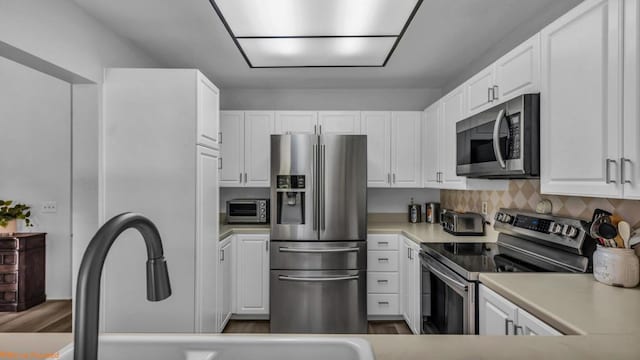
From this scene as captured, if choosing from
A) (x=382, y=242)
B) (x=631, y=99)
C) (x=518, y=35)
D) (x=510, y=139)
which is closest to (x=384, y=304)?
(x=382, y=242)

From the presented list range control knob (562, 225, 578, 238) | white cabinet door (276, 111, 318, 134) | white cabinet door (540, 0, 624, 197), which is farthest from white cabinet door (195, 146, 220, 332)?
range control knob (562, 225, 578, 238)

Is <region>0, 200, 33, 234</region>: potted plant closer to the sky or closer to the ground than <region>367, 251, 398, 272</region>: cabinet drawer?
closer to the sky

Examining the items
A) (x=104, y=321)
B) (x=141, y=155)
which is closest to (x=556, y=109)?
(x=141, y=155)

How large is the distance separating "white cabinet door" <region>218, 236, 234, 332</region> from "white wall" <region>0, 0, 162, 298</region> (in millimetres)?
1062

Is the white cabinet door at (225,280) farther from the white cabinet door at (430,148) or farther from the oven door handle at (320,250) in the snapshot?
the white cabinet door at (430,148)

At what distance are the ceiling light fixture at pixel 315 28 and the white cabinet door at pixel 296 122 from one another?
926 millimetres

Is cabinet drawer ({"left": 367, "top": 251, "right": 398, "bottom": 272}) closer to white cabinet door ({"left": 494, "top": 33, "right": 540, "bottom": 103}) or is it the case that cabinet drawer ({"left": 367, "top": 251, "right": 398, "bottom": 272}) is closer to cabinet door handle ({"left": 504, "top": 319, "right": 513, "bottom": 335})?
white cabinet door ({"left": 494, "top": 33, "right": 540, "bottom": 103})

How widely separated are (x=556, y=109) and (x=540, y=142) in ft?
0.63

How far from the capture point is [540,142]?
184cm

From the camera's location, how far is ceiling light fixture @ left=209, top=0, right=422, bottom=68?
6.56 ft

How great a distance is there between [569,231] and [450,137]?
4.30ft

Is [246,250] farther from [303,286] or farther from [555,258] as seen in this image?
[555,258]

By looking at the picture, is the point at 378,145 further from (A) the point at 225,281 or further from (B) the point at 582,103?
(B) the point at 582,103

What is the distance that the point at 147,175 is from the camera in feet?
8.26
